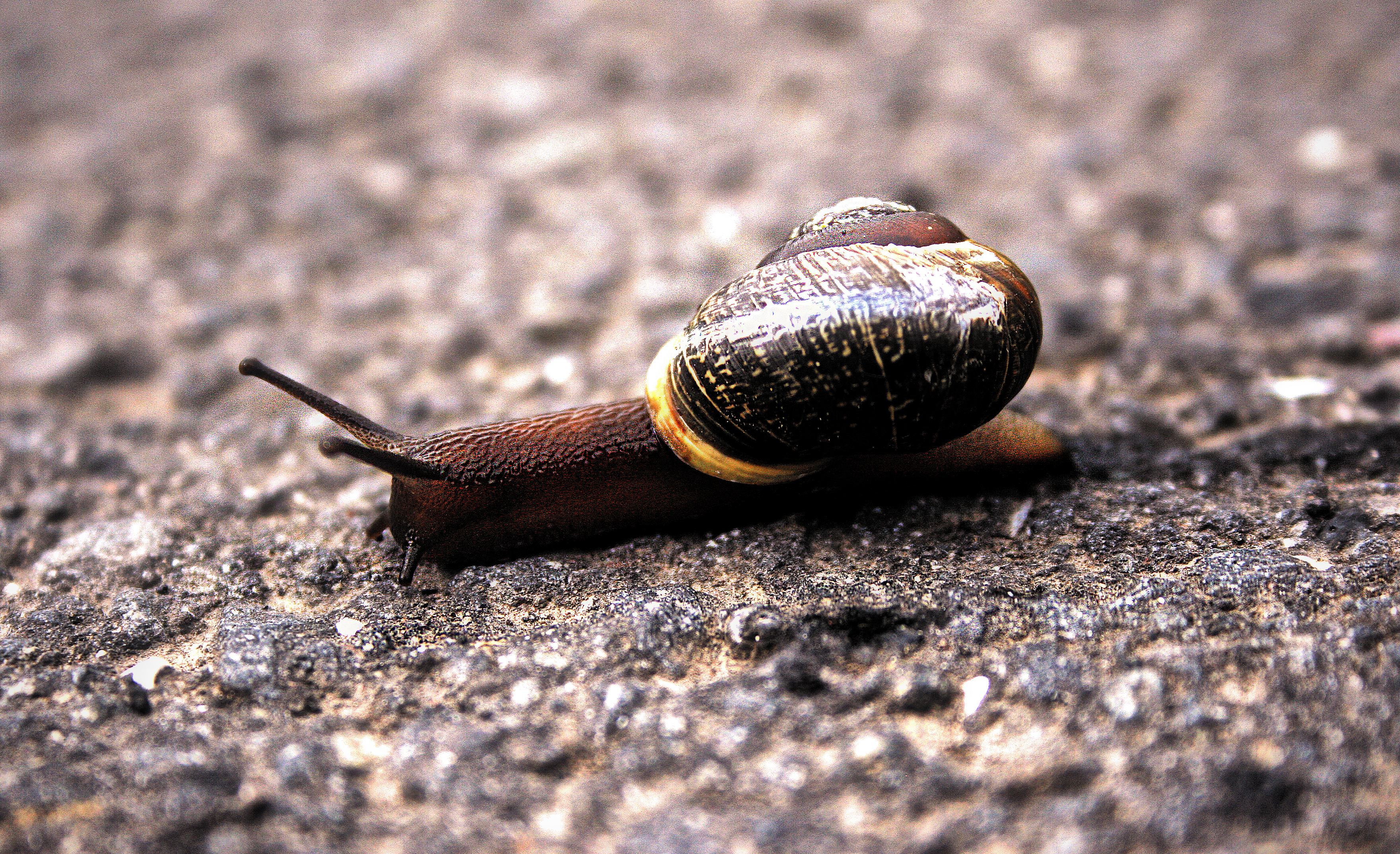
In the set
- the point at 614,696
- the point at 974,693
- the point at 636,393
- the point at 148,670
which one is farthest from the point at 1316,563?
the point at 148,670

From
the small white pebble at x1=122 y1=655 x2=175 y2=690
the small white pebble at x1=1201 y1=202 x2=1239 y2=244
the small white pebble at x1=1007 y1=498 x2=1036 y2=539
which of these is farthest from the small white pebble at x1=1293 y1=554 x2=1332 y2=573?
the small white pebble at x1=122 y1=655 x2=175 y2=690

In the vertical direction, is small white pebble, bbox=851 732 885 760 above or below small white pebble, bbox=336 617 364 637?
below

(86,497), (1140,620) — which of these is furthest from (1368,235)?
(86,497)

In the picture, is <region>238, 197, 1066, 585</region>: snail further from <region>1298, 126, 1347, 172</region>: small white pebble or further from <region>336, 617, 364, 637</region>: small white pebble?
<region>1298, 126, 1347, 172</region>: small white pebble

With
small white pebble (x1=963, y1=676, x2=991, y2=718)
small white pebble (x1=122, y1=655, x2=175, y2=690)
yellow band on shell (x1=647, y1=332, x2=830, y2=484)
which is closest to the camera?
small white pebble (x1=963, y1=676, x2=991, y2=718)

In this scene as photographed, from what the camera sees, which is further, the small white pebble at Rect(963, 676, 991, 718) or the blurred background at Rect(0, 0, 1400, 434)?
the blurred background at Rect(0, 0, 1400, 434)

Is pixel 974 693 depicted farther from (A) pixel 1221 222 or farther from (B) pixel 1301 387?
(A) pixel 1221 222

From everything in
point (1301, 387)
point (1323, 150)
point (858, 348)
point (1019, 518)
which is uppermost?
point (1323, 150)
